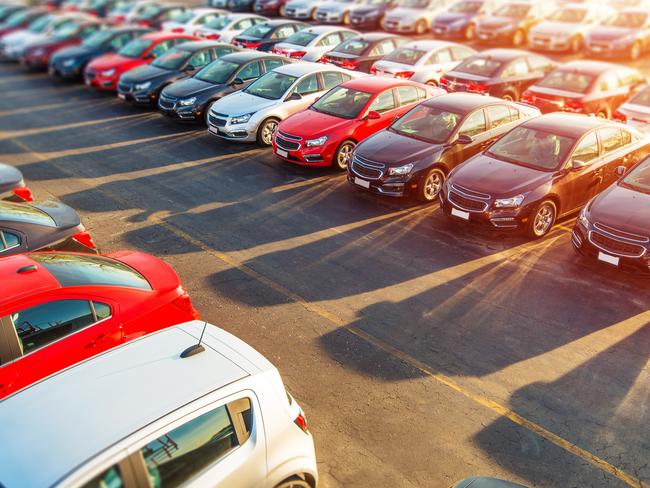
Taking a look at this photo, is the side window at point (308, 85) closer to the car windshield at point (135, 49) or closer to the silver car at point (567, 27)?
the car windshield at point (135, 49)

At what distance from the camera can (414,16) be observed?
27719 millimetres

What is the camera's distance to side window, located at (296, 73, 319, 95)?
15.8 meters

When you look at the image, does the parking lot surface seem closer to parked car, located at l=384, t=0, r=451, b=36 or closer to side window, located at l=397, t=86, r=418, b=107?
side window, located at l=397, t=86, r=418, b=107

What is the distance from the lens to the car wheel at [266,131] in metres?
15.3

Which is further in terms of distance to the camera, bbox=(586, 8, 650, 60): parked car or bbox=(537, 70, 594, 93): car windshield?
bbox=(586, 8, 650, 60): parked car

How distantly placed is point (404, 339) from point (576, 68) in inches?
462

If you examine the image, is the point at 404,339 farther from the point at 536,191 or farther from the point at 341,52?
the point at 341,52

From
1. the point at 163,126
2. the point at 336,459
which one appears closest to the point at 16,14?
the point at 163,126

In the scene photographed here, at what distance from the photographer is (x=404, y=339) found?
26.3ft

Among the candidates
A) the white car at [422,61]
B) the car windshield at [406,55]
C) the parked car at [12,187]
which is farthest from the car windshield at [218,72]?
the parked car at [12,187]

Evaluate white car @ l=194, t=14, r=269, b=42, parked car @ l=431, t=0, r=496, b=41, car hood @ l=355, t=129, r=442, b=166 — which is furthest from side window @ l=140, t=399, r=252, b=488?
parked car @ l=431, t=0, r=496, b=41

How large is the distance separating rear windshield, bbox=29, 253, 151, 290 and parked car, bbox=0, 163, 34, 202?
3316 mm

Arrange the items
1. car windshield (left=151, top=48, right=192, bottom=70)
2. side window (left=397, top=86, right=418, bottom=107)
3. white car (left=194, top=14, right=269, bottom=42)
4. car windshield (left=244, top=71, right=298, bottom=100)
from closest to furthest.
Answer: side window (left=397, top=86, right=418, bottom=107), car windshield (left=244, top=71, right=298, bottom=100), car windshield (left=151, top=48, right=192, bottom=70), white car (left=194, top=14, right=269, bottom=42)

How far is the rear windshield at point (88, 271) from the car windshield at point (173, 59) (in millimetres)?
12873
